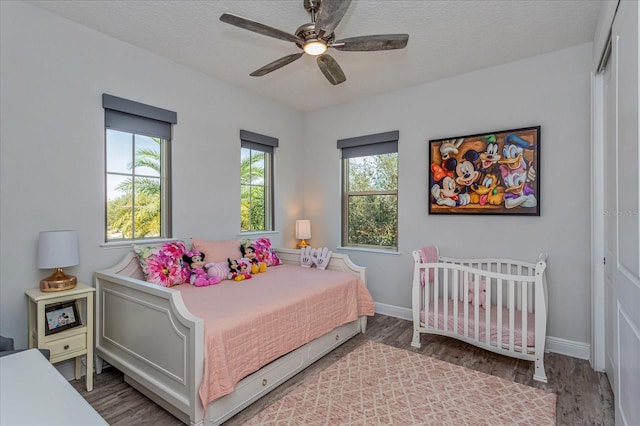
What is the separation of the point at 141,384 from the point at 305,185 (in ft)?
9.97

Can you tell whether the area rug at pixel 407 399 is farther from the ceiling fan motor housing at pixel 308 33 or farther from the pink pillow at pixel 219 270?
the ceiling fan motor housing at pixel 308 33

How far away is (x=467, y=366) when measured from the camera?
2521 millimetres

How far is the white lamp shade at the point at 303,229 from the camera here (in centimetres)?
418

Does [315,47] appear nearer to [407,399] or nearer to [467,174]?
Result: [467,174]

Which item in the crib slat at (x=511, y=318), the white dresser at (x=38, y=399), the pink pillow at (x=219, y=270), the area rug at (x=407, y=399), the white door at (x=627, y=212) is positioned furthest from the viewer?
the pink pillow at (x=219, y=270)

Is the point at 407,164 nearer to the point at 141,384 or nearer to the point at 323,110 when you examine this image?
the point at 323,110

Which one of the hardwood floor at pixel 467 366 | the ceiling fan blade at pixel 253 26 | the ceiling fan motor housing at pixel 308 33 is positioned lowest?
the hardwood floor at pixel 467 366

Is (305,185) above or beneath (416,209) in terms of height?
above

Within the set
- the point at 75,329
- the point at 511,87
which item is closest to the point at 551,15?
the point at 511,87

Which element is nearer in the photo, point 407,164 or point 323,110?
point 407,164

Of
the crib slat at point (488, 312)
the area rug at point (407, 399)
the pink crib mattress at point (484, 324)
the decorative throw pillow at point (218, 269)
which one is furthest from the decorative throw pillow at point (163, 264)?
the crib slat at point (488, 312)

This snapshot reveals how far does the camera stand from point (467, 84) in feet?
10.6

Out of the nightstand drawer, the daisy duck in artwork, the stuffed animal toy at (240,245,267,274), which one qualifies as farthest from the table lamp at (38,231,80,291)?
the daisy duck in artwork

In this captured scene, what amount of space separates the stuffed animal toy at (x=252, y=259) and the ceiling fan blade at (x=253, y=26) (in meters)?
1.99
